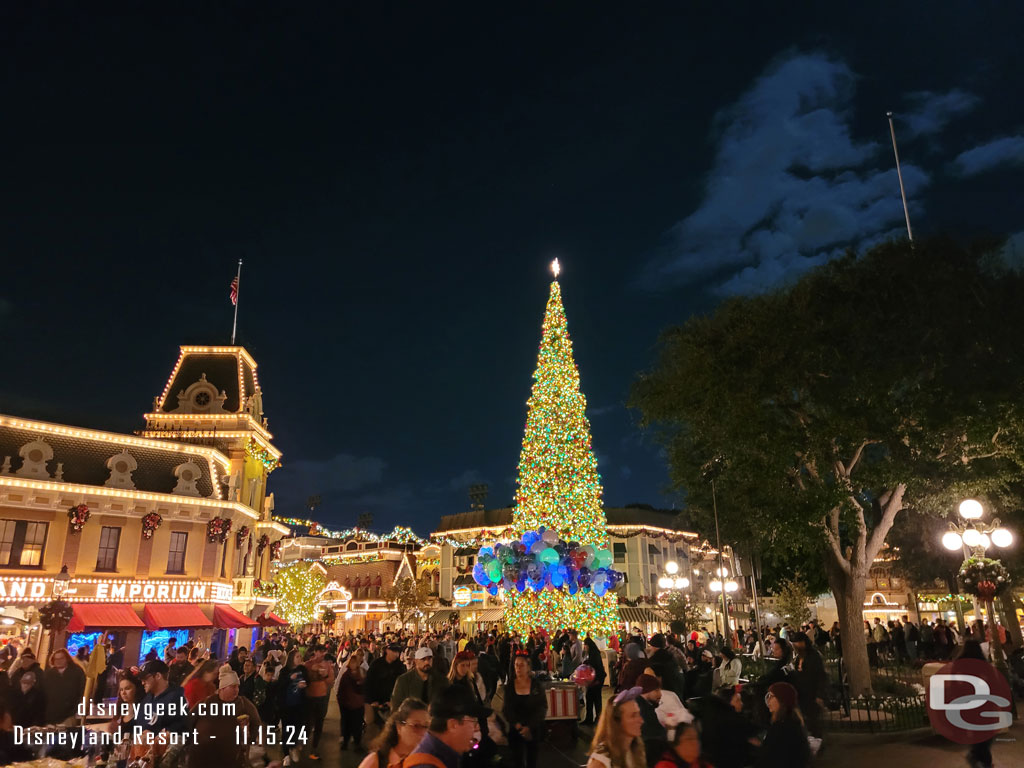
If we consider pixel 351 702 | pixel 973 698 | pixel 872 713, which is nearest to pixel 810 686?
pixel 973 698

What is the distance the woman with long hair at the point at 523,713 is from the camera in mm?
8539

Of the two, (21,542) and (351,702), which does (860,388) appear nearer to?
(351,702)

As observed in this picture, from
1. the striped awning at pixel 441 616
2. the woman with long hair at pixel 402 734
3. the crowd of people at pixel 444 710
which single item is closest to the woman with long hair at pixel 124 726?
the crowd of people at pixel 444 710

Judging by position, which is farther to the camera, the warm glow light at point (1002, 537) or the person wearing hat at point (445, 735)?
the warm glow light at point (1002, 537)

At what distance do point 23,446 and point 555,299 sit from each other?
22.4 metres

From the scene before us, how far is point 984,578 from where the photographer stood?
520 inches

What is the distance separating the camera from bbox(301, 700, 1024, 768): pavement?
34.4ft

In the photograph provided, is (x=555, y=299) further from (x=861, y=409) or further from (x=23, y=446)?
(x=23, y=446)

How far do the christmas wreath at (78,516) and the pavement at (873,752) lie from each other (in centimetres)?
1975

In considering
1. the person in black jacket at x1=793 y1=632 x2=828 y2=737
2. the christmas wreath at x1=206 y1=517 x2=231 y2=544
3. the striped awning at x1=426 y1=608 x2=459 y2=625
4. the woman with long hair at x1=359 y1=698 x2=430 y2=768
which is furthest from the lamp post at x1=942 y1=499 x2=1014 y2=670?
the striped awning at x1=426 y1=608 x2=459 y2=625

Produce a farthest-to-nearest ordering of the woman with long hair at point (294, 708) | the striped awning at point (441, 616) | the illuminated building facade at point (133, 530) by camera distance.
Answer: the striped awning at point (441, 616)
the illuminated building facade at point (133, 530)
the woman with long hair at point (294, 708)

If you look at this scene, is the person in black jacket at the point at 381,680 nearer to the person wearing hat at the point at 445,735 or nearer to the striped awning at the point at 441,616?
the person wearing hat at the point at 445,735

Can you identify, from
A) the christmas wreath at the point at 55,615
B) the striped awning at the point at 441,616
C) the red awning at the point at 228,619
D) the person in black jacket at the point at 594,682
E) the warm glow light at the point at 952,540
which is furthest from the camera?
the striped awning at the point at 441,616

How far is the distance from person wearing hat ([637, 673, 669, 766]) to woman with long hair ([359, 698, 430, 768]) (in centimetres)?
206
